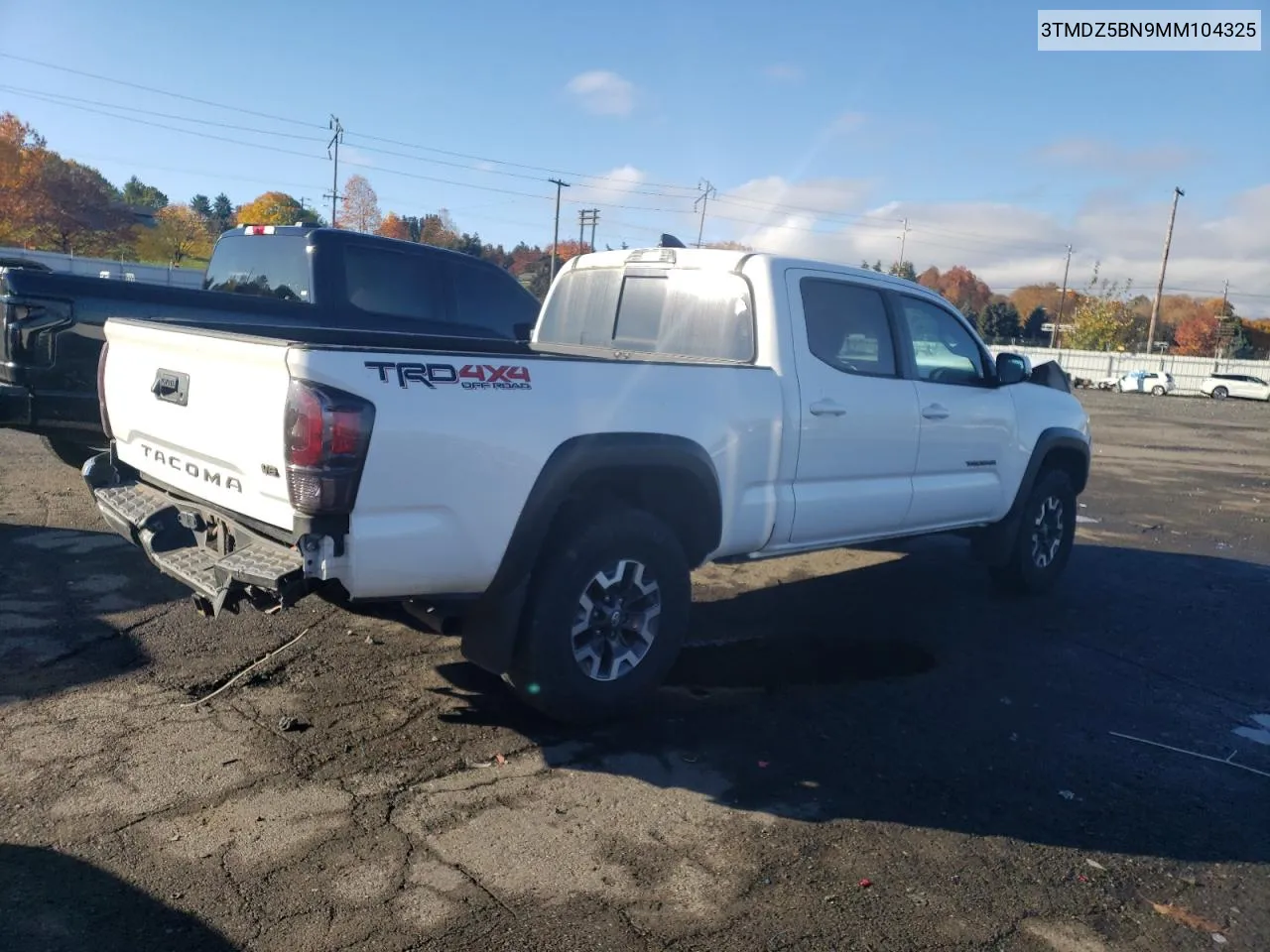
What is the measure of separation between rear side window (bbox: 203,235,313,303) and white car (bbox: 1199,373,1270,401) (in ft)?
184

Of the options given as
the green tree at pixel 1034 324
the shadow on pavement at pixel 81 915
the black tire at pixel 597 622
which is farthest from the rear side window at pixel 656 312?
the green tree at pixel 1034 324

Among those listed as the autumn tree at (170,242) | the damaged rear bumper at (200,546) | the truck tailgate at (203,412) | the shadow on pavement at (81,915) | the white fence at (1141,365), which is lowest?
the shadow on pavement at (81,915)

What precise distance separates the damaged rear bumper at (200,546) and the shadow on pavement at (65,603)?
0.73 metres

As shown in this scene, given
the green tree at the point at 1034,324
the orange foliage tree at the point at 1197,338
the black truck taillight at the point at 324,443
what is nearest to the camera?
the black truck taillight at the point at 324,443

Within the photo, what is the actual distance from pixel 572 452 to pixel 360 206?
72.9 meters

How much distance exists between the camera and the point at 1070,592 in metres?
7.50

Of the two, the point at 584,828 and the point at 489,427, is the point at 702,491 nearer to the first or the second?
the point at 489,427

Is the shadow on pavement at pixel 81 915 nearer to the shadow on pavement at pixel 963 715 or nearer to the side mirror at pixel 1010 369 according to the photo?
the shadow on pavement at pixel 963 715

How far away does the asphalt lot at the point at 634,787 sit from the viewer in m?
2.99

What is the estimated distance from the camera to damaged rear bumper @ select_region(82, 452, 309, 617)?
3.49m

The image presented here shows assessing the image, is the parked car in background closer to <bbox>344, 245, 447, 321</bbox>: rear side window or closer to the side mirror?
the side mirror

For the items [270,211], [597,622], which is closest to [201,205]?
[270,211]

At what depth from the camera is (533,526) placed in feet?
12.9

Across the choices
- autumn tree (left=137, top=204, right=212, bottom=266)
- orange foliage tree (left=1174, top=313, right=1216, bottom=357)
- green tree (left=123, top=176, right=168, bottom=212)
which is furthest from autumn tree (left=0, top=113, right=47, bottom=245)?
orange foliage tree (left=1174, top=313, right=1216, bottom=357)
